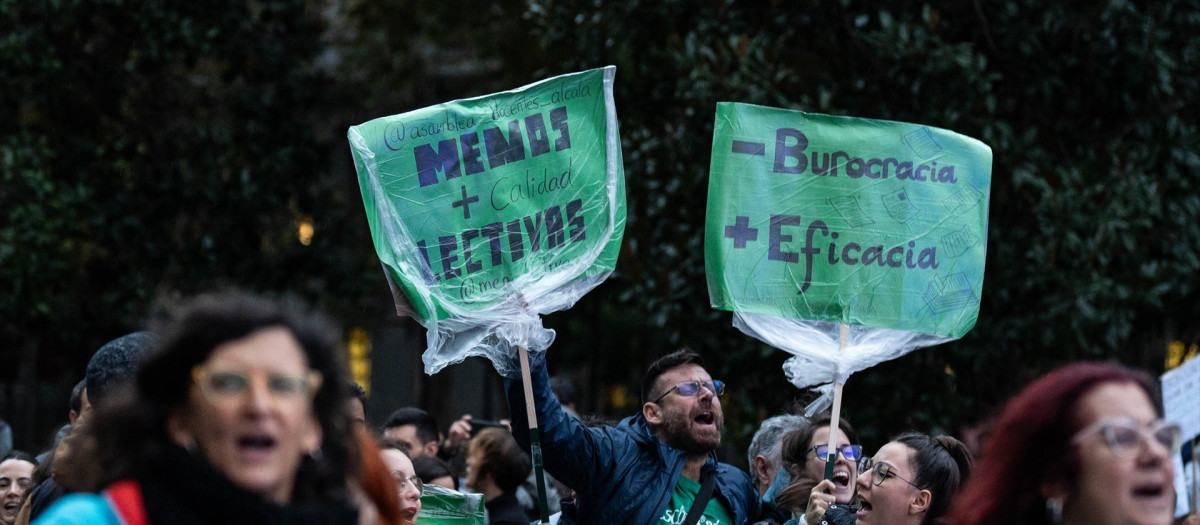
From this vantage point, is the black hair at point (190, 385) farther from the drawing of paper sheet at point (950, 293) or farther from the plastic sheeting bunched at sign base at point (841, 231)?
the drawing of paper sheet at point (950, 293)

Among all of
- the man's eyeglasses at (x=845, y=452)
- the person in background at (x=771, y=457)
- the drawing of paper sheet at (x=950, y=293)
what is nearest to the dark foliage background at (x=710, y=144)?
the person in background at (x=771, y=457)

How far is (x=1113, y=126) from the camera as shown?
9.61 meters

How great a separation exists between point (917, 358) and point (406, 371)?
696 inches

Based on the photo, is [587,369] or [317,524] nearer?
[317,524]

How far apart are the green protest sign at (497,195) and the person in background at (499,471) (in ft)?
6.91

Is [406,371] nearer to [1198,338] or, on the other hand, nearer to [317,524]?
[1198,338]

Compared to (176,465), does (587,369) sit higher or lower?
lower

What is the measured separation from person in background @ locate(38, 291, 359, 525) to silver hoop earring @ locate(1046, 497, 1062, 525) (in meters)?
1.37

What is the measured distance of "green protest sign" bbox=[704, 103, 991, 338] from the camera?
197 inches

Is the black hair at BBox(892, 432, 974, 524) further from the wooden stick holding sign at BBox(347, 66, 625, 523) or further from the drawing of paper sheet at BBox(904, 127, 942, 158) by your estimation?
the wooden stick holding sign at BBox(347, 66, 625, 523)

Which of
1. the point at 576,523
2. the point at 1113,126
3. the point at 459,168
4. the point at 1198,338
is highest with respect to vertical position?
the point at 459,168

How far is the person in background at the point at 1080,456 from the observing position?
2625 mm

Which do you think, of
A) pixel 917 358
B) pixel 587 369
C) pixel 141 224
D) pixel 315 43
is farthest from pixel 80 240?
pixel 587 369

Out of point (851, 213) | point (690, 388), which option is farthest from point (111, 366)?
point (851, 213)
